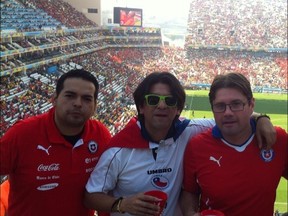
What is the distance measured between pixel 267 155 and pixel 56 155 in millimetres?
1376

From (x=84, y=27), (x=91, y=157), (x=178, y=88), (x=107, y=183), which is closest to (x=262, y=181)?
(x=178, y=88)

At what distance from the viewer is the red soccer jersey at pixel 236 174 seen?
224 cm

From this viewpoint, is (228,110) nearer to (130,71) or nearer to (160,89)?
(160,89)

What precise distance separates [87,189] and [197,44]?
139ft

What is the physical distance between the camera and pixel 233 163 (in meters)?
2.29

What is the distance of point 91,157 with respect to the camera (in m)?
2.54

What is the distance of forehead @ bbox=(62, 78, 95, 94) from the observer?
2494mm

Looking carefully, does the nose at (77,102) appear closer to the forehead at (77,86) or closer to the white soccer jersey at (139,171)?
the forehead at (77,86)

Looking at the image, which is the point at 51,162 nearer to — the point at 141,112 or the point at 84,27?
the point at 141,112

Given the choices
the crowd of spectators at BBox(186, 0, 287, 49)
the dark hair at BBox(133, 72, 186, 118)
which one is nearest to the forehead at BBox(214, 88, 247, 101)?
the dark hair at BBox(133, 72, 186, 118)

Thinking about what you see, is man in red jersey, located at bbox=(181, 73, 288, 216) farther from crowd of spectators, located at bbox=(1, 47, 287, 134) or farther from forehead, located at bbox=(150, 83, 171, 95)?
crowd of spectators, located at bbox=(1, 47, 287, 134)

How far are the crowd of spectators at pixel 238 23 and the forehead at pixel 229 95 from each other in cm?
4219

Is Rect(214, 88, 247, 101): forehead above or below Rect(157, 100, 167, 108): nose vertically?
above

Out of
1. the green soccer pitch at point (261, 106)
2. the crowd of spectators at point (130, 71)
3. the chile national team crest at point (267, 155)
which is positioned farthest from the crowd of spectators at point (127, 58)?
the chile national team crest at point (267, 155)
